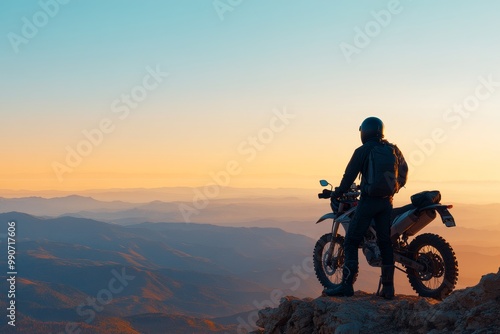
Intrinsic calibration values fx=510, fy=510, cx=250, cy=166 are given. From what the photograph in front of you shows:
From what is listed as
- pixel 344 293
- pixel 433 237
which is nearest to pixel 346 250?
pixel 344 293

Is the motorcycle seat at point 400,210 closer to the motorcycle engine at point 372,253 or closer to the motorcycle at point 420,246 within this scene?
the motorcycle at point 420,246

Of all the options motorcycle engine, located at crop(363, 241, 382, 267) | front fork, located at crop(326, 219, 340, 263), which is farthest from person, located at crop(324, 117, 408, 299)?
front fork, located at crop(326, 219, 340, 263)

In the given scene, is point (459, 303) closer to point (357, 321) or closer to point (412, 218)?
point (357, 321)

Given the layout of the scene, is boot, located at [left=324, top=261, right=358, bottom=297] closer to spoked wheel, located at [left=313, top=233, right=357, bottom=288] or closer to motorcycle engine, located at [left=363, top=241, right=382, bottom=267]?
motorcycle engine, located at [left=363, top=241, right=382, bottom=267]

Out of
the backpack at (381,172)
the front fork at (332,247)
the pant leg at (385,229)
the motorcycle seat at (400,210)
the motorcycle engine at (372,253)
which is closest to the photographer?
the backpack at (381,172)

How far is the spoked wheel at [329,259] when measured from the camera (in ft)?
34.0

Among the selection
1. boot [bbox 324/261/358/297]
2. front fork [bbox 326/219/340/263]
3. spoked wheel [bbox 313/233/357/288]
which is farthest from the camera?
spoked wheel [bbox 313/233/357/288]

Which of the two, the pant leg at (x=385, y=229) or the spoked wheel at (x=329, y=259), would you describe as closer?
the pant leg at (x=385, y=229)

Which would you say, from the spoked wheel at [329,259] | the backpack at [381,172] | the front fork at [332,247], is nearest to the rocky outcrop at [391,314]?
the spoked wheel at [329,259]

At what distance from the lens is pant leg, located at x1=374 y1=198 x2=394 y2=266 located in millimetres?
8977

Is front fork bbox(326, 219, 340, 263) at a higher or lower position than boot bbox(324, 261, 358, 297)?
higher

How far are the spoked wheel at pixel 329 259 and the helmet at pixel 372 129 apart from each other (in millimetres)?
2421

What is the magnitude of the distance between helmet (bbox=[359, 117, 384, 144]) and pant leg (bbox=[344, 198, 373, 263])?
1.12 meters

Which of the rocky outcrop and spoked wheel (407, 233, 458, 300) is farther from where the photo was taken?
spoked wheel (407, 233, 458, 300)
